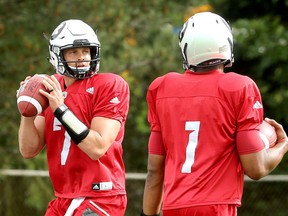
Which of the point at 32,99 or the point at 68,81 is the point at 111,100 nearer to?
the point at 68,81

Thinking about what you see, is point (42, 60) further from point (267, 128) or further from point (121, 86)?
point (267, 128)

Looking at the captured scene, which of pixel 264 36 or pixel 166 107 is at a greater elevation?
pixel 166 107

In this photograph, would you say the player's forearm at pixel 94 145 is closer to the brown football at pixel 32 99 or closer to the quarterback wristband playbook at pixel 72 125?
the quarterback wristband playbook at pixel 72 125

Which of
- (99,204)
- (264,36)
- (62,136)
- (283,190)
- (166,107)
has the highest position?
(166,107)

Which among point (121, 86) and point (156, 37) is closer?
point (121, 86)

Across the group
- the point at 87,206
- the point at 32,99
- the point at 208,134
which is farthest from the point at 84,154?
the point at 208,134

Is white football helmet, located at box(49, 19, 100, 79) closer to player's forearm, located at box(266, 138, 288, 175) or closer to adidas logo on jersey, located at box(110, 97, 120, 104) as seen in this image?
adidas logo on jersey, located at box(110, 97, 120, 104)

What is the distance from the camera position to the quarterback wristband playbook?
627 centimetres

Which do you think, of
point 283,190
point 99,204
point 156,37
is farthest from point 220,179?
point 156,37

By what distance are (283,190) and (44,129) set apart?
20.0ft

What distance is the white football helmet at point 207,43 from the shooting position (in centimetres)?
579

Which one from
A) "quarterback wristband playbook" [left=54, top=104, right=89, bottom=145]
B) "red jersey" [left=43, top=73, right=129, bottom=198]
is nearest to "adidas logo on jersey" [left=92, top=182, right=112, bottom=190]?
"red jersey" [left=43, top=73, right=129, bottom=198]

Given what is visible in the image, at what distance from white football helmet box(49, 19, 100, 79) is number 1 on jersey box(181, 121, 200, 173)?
3.64 ft

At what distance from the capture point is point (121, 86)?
21.6 ft
